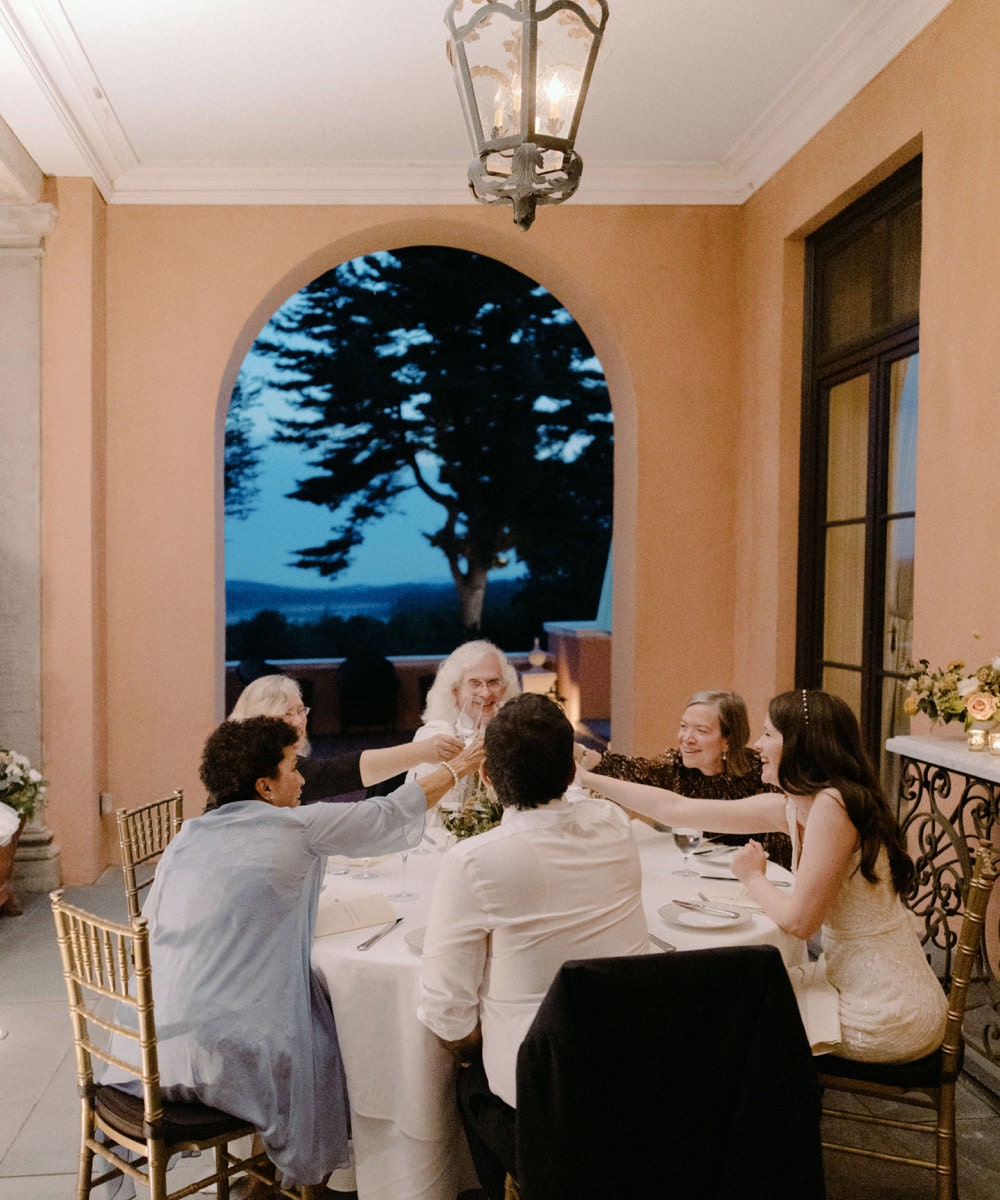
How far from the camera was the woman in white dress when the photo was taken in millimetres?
2102

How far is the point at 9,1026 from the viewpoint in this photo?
3264mm

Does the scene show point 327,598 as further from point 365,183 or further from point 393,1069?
point 393,1069

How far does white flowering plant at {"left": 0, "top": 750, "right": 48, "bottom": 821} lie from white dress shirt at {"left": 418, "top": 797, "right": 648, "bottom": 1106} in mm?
3170

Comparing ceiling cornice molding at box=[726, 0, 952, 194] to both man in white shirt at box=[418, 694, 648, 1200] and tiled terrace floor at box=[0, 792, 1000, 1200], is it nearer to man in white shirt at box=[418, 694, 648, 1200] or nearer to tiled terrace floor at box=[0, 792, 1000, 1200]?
man in white shirt at box=[418, 694, 648, 1200]

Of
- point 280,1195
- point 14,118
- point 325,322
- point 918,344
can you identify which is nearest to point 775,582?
point 918,344

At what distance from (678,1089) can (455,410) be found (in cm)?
1322

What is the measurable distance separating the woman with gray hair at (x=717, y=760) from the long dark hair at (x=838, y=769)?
0.98 metres

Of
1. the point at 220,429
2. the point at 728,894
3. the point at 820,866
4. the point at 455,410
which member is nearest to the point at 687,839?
the point at 728,894

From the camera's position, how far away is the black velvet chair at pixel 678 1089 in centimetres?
159

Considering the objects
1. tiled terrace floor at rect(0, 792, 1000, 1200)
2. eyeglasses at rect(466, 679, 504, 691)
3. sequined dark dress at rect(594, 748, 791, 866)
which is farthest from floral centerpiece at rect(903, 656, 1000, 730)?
eyeglasses at rect(466, 679, 504, 691)

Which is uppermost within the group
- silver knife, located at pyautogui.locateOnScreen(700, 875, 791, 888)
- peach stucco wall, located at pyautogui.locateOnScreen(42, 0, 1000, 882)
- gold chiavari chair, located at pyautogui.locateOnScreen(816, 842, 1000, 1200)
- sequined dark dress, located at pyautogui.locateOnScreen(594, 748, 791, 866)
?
peach stucco wall, located at pyautogui.locateOnScreen(42, 0, 1000, 882)

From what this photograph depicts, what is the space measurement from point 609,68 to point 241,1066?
12.2 ft

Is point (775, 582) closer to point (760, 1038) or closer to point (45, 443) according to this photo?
point (760, 1038)

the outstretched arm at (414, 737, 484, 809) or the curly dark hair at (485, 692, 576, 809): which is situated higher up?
the curly dark hair at (485, 692, 576, 809)
